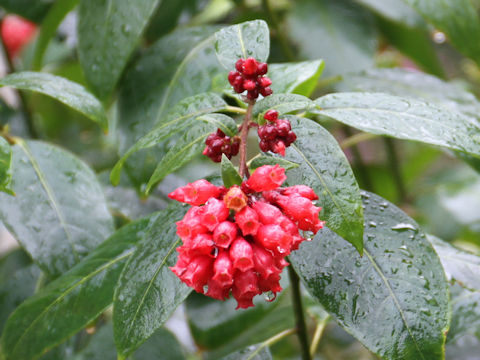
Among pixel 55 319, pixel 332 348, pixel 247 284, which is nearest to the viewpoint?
pixel 247 284

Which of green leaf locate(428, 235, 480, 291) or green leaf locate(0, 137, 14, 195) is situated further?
green leaf locate(428, 235, 480, 291)

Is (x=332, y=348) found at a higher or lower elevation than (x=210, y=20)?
lower

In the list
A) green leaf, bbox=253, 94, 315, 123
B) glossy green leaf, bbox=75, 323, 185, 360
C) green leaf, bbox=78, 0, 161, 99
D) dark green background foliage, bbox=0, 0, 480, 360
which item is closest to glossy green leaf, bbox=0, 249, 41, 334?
dark green background foliage, bbox=0, 0, 480, 360

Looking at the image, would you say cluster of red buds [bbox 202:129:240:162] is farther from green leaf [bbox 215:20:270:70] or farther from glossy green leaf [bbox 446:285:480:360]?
glossy green leaf [bbox 446:285:480:360]

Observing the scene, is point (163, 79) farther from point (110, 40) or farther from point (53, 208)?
point (53, 208)

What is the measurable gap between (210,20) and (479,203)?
0.88 meters

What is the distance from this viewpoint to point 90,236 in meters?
0.78

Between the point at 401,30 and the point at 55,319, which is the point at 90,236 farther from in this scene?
the point at 401,30

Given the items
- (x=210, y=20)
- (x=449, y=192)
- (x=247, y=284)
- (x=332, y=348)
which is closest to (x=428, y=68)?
(x=449, y=192)

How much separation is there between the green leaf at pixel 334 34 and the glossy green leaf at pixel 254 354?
60cm

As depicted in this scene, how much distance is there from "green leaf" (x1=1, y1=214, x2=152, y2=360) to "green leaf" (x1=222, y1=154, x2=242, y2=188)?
0.94 ft

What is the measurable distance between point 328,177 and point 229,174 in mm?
111

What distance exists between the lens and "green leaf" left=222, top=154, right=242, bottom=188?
0.50 metres

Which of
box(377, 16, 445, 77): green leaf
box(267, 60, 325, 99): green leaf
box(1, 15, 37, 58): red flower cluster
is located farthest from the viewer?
box(1, 15, 37, 58): red flower cluster
